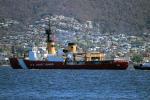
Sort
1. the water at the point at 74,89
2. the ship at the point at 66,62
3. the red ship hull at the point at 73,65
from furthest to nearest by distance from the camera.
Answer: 1. the ship at the point at 66,62
2. the red ship hull at the point at 73,65
3. the water at the point at 74,89

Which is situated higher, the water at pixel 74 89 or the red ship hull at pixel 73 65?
the red ship hull at pixel 73 65

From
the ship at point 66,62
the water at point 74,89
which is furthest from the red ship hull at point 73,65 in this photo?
the water at point 74,89

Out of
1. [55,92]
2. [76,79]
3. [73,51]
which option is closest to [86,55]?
[73,51]

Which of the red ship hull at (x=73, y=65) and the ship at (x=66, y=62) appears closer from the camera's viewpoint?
the red ship hull at (x=73, y=65)

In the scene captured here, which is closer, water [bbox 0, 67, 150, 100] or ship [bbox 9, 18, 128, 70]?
water [bbox 0, 67, 150, 100]

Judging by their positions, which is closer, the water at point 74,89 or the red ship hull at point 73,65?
the water at point 74,89

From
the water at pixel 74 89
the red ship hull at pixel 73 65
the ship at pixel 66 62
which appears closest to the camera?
the water at pixel 74 89

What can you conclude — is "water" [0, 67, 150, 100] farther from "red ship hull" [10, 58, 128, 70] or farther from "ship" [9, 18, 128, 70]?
"ship" [9, 18, 128, 70]

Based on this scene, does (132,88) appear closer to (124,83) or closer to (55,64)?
(124,83)

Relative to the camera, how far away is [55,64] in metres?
177

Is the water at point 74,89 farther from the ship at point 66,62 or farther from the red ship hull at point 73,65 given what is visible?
the ship at point 66,62

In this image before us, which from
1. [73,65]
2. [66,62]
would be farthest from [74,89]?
[66,62]

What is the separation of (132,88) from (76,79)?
22.0 m

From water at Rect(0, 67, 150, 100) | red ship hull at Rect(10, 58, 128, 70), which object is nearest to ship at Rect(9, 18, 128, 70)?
red ship hull at Rect(10, 58, 128, 70)
